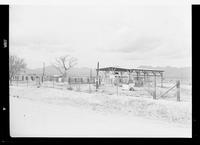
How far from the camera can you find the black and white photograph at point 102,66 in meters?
2.19

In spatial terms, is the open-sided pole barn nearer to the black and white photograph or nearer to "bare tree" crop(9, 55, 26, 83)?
the black and white photograph

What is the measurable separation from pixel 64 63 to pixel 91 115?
1.87 ft

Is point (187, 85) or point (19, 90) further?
point (19, 90)

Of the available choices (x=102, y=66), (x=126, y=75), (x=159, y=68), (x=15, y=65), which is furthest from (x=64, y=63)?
(x=159, y=68)

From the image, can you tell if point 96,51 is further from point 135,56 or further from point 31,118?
point 31,118

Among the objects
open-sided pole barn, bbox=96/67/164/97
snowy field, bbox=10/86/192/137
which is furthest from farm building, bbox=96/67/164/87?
snowy field, bbox=10/86/192/137

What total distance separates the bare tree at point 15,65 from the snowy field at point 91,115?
138mm

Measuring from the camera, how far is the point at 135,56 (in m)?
2.23

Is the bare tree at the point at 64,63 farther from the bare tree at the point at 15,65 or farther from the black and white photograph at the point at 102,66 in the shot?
the bare tree at the point at 15,65

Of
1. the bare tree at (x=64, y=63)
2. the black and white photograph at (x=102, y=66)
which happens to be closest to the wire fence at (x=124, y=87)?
the black and white photograph at (x=102, y=66)

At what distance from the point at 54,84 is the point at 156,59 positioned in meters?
1.01

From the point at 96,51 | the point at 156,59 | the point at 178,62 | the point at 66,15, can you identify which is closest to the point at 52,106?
the point at 96,51

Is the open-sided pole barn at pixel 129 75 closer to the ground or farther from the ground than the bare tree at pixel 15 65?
closer to the ground

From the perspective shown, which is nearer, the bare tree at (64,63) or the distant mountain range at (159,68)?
the distant mountain range at (159,68)
